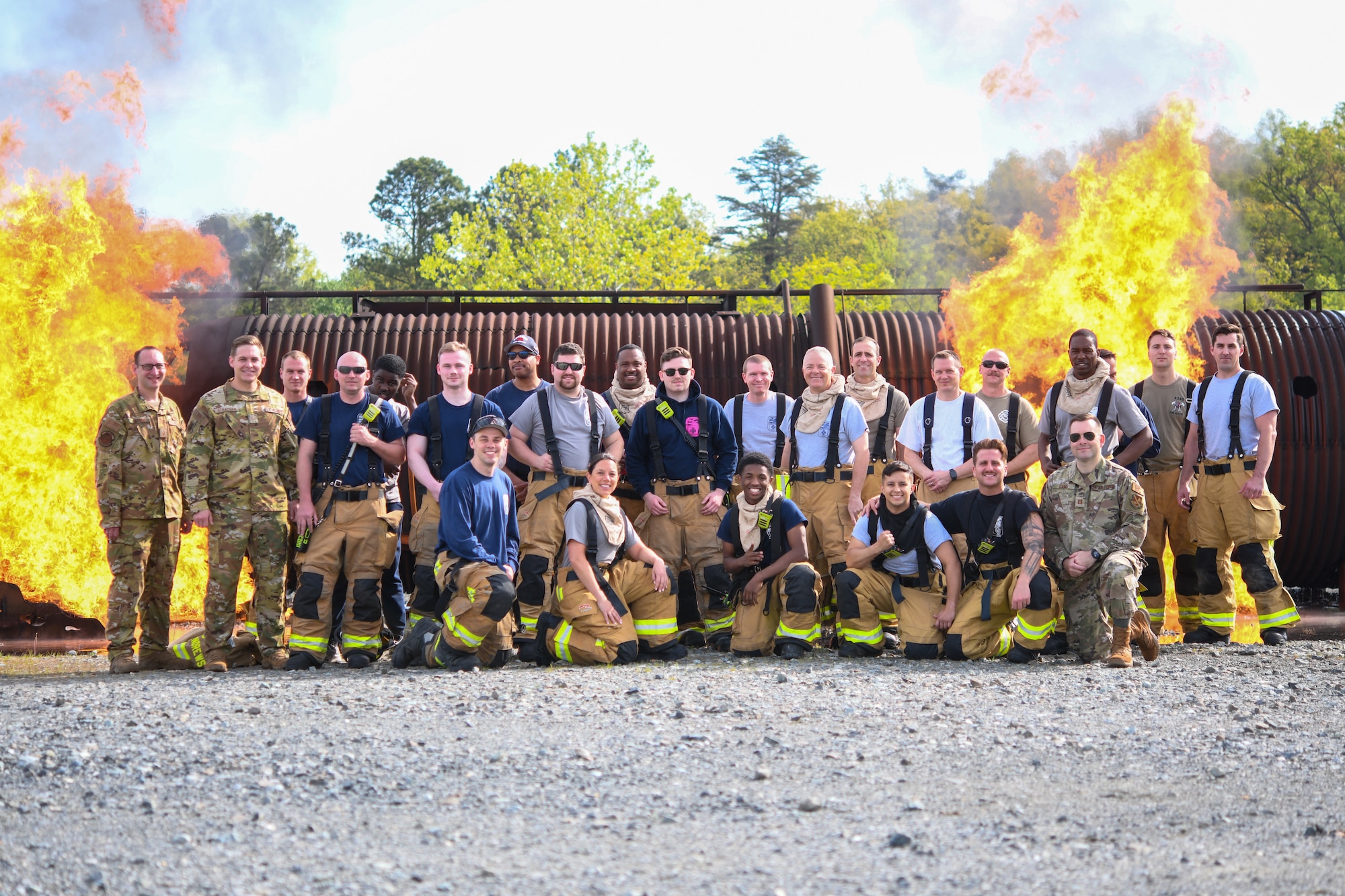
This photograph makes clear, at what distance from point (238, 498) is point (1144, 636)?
600 centimetres

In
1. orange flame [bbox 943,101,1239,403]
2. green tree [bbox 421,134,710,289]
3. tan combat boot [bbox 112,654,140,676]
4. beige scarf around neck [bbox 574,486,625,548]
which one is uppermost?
green tree [bbox 421,134,710,289]

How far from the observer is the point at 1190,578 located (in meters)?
9.06

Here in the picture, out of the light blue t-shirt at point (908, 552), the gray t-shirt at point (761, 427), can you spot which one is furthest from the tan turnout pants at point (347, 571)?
the light blue t-shirt at point (908, 552)

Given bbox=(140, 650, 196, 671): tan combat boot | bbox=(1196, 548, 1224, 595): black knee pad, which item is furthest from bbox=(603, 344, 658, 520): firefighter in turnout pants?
bbox=(1196, 548, 1224, 595): black knee pad

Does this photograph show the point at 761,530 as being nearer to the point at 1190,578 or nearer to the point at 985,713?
the point at 985,713

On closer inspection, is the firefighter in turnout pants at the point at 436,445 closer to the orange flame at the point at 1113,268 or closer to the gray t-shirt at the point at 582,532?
the gray t-shirt at the point at 582,532

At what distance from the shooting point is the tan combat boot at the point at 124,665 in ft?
25.9

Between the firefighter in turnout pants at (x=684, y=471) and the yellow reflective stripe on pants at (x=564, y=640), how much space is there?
3.43ft

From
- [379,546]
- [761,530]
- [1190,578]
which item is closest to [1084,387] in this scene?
[1190,578]

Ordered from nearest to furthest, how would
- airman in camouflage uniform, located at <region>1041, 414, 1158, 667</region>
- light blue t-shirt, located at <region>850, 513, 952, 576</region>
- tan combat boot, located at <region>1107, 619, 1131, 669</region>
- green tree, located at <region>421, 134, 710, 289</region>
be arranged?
tan combat boot, located at <region>1107, 619, 1131, 669</region> < airman in camouflage uniform, located at <region>1041, 414, 1158, 667</region> < light blue t-shirt, located at <region>850, 513, 952, 576</region> < green tree, located at <region>421, 134, 710, 289</region>

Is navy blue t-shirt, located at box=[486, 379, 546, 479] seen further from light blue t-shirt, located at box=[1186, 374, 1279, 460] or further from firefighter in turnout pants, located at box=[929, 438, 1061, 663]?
light blue t-shirt, located at box=[1186, 374, 1279, 460]

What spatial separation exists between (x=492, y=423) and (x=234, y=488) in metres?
1.85

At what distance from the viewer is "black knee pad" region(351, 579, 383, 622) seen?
25.9 feet

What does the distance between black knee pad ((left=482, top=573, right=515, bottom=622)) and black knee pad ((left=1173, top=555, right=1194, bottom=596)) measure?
5085 mm
